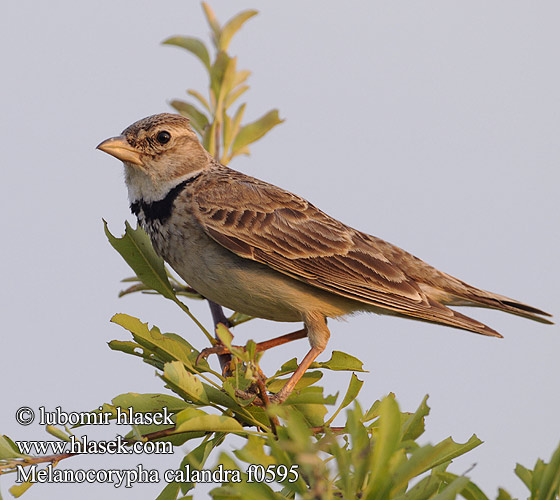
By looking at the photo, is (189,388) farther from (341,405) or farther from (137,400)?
(341,405)

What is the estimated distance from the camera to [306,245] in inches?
254

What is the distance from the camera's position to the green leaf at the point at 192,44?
21.2 feet

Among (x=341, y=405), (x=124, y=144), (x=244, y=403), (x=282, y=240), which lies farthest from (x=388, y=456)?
(x=124, y=144)

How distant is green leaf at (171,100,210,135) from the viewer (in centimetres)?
664

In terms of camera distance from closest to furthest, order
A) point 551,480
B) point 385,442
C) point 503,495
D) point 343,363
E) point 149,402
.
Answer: point 385,442 < point 551,480 < point 503,495 < point 149,402 < point 343,363

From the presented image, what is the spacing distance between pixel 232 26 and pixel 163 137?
3.57ft

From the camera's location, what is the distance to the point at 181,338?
477 centimetres

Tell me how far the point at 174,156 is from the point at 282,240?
1.23m

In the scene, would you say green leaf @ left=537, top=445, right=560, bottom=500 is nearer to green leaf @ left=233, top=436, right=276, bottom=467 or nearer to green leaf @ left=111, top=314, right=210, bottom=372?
green leaf @ left=233, top=436, right=276, bottom=467

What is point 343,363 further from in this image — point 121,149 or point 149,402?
point 121,149

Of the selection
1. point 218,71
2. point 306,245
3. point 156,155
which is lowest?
point 306,245

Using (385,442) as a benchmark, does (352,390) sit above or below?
above

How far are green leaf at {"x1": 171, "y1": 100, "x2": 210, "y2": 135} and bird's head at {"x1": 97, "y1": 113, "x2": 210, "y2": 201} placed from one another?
0.50ft

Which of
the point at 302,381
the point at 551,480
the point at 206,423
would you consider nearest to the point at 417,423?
the point at 551,480
